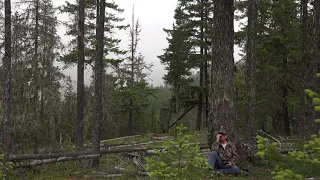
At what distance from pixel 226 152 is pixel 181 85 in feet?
55.9

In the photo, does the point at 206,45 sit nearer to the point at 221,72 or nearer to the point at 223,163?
the point at 221,72

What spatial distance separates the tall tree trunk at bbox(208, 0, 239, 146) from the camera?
30.0ft

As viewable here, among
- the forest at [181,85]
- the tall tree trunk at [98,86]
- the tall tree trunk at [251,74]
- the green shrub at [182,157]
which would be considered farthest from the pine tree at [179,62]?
the green shrub at [182,157]

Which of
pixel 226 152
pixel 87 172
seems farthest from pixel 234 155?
pixel 87 172

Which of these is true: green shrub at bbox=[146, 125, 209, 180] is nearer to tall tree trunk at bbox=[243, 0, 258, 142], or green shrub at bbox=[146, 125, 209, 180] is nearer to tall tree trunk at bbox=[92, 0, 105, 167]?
tall tree trunk at bbox=[92, 0, 105, 167]

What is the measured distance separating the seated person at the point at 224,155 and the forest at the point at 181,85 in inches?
21.3

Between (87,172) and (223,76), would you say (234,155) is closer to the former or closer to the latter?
(223,76)

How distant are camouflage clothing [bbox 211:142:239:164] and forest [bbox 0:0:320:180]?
0.61 m

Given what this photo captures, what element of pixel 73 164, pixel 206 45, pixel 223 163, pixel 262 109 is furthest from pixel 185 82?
pixel 223 163

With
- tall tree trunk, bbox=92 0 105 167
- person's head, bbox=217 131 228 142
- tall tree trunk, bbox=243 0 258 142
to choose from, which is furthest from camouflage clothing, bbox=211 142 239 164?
tall tree trunk, bbox=243 0 258 142

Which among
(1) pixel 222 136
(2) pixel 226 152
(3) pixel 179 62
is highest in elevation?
A: (3) pixel 179 62

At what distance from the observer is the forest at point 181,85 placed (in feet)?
30.2

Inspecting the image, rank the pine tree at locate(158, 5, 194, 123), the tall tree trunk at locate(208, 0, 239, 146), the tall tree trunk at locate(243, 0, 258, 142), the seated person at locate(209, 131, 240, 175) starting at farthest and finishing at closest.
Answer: the pine tree at locate(158, 5, 194, 123) < the tall tree trunk at locate(243, 0, 258, 142) < the tall tree trunk at locate(208, 0, 239, 146) < the seated person at locate(209, 131, 240, 175)

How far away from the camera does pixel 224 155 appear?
8.32m
